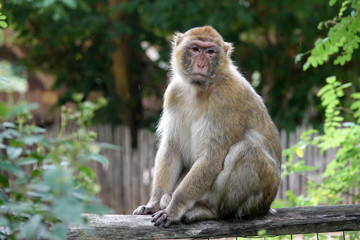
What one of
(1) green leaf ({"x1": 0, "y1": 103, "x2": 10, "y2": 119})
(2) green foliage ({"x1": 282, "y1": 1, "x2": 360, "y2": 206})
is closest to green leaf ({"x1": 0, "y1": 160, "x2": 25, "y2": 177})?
(1) green leaf ({"x1": 0, "y1": 103, "x2": 10, "y2": 119})

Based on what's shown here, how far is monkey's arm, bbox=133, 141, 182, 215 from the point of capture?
4914mm

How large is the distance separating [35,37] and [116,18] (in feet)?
6.95

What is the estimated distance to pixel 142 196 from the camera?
1136cm

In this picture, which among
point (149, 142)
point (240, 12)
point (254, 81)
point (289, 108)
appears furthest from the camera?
point (254, 81)

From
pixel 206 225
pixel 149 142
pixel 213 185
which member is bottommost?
pixel 206 225

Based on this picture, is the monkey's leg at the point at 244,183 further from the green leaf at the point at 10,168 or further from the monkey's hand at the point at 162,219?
the green leaf at the point at 10,168

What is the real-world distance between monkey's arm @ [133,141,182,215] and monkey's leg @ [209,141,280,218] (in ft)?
2.01

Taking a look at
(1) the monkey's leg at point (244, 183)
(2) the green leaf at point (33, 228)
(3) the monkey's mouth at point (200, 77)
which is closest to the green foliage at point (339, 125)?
(3) the monkey's mouth at point (200, 77)

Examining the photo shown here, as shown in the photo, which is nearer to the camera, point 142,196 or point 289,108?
point 142,196

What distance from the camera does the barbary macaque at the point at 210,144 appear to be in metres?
4.39

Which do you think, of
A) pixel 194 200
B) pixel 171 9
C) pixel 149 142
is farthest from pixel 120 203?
pixel 194 200

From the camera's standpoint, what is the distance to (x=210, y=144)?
15.0ft

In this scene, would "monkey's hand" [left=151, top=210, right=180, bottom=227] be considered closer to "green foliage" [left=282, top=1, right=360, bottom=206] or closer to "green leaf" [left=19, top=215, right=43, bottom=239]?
"green foliage" [left=282, top=1, right=360, bottom=206]

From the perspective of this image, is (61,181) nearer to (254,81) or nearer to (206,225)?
(206,225)
